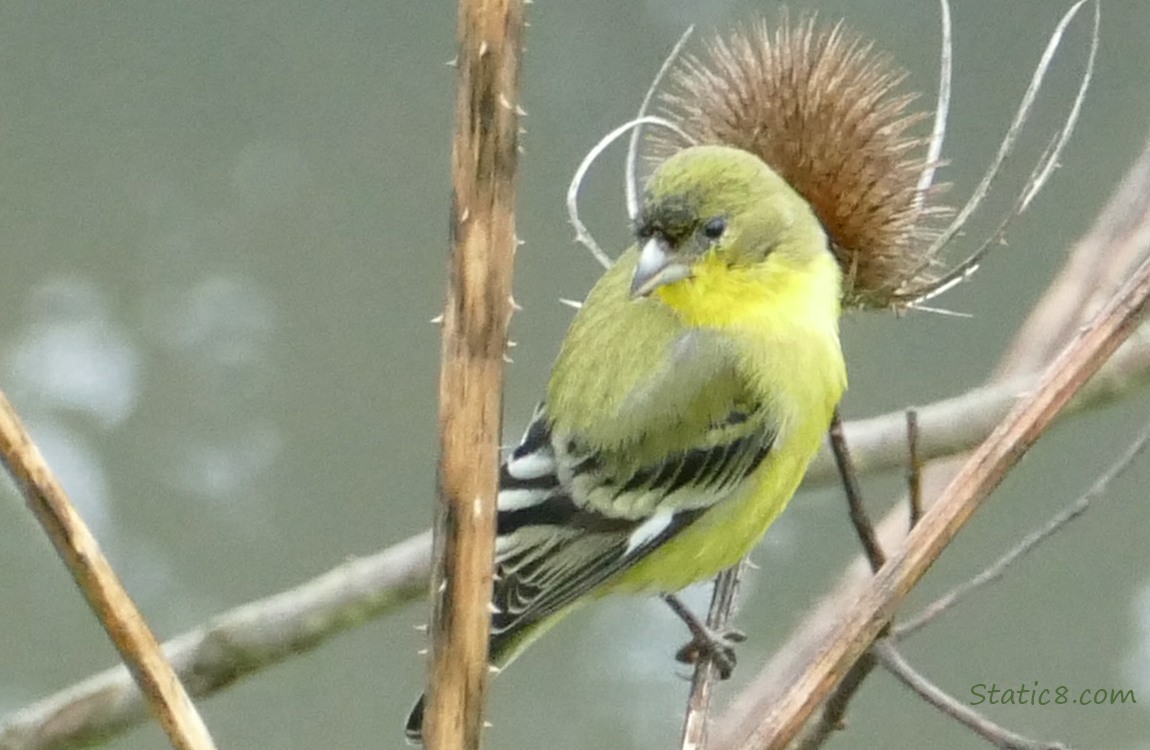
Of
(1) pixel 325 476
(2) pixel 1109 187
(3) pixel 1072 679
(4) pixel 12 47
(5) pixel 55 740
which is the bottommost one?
(3) pixel 1072 679

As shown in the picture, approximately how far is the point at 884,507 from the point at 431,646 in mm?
1398

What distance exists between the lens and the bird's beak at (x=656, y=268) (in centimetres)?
84

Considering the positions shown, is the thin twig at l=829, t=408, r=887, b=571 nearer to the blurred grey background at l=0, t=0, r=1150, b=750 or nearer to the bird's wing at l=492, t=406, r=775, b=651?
the bird's wing at l=492, t=406, r=775, b=651

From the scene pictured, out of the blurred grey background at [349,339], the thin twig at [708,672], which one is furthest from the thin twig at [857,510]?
the blurred grey background at [349,339]

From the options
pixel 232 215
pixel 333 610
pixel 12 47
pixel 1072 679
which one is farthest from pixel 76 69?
pixel 1072 679

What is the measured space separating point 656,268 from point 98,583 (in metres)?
0.44

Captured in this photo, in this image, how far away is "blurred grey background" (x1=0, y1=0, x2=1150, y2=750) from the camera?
1835 millimetres

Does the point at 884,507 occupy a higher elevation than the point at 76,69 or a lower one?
lower

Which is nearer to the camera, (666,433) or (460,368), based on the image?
(460,368)

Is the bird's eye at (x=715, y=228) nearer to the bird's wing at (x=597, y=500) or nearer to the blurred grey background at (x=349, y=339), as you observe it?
the bird's wing at (x=597, y=500)

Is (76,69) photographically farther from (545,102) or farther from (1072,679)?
(1072,679)

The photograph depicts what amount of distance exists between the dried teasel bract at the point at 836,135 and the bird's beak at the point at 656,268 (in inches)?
4.1

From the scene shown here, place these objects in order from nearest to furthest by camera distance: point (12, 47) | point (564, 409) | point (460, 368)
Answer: point (460, 368) → point (564, 409) → point (12, 47)

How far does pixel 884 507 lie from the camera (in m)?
1.83
